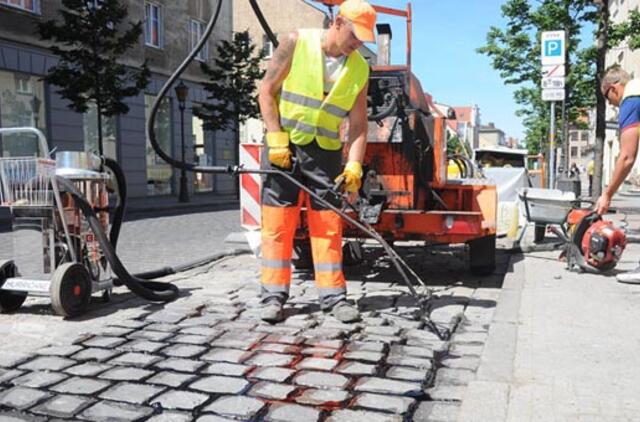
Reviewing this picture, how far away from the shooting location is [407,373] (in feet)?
10.9

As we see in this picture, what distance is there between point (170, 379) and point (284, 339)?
90 centimetres

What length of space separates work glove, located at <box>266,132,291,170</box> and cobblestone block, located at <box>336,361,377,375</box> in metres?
1.51

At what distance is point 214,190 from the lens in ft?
91.2

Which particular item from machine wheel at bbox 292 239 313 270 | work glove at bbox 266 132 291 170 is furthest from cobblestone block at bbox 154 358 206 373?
machine wheel at bbox 292 239 313 270

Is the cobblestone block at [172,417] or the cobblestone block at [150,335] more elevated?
the cobblestone block at [150,335]

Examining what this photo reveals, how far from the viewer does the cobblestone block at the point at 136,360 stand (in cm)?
346

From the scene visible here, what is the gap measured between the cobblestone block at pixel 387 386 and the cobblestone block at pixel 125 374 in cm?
110

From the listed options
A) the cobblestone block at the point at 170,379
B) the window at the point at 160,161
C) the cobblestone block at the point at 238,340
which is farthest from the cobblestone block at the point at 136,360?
the window at the point at 160,161

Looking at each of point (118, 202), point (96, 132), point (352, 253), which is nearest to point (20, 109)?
point (96, 132)

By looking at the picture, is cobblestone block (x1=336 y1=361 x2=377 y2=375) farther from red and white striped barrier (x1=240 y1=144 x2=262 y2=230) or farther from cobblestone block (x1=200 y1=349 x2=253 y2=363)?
red and white striped barrier (x1=240 y1=144 x2=262 y2=230)

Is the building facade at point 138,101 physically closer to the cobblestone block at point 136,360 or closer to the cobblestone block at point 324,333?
the cobblestone block at point 324,333

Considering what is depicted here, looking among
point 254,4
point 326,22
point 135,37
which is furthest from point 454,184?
point 135,37

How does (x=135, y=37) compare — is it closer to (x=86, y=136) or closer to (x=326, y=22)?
(x=86, y=136)

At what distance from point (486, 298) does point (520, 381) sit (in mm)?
2319
